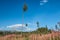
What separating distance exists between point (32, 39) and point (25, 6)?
415 cm

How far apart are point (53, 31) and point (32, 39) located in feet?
4.19

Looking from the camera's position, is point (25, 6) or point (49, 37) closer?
point (49, 37)

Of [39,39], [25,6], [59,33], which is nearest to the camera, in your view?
[39,39]

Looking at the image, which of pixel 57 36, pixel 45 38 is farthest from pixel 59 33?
pixel 45 38

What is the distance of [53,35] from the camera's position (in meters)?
8.59

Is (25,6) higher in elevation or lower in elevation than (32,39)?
higher

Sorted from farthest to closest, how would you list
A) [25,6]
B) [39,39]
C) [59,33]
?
[25,6], [59,33], [39,39]

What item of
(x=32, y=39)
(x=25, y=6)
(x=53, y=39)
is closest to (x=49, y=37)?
(x=53, y=39)

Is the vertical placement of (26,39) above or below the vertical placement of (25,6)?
below

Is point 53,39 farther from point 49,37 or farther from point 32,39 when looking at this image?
Answer: point 32,39

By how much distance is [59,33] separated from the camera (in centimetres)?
881

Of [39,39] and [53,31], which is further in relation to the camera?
[53,31]

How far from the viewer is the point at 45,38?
816cm

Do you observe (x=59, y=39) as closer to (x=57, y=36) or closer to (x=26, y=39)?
(x=57, y=36)
